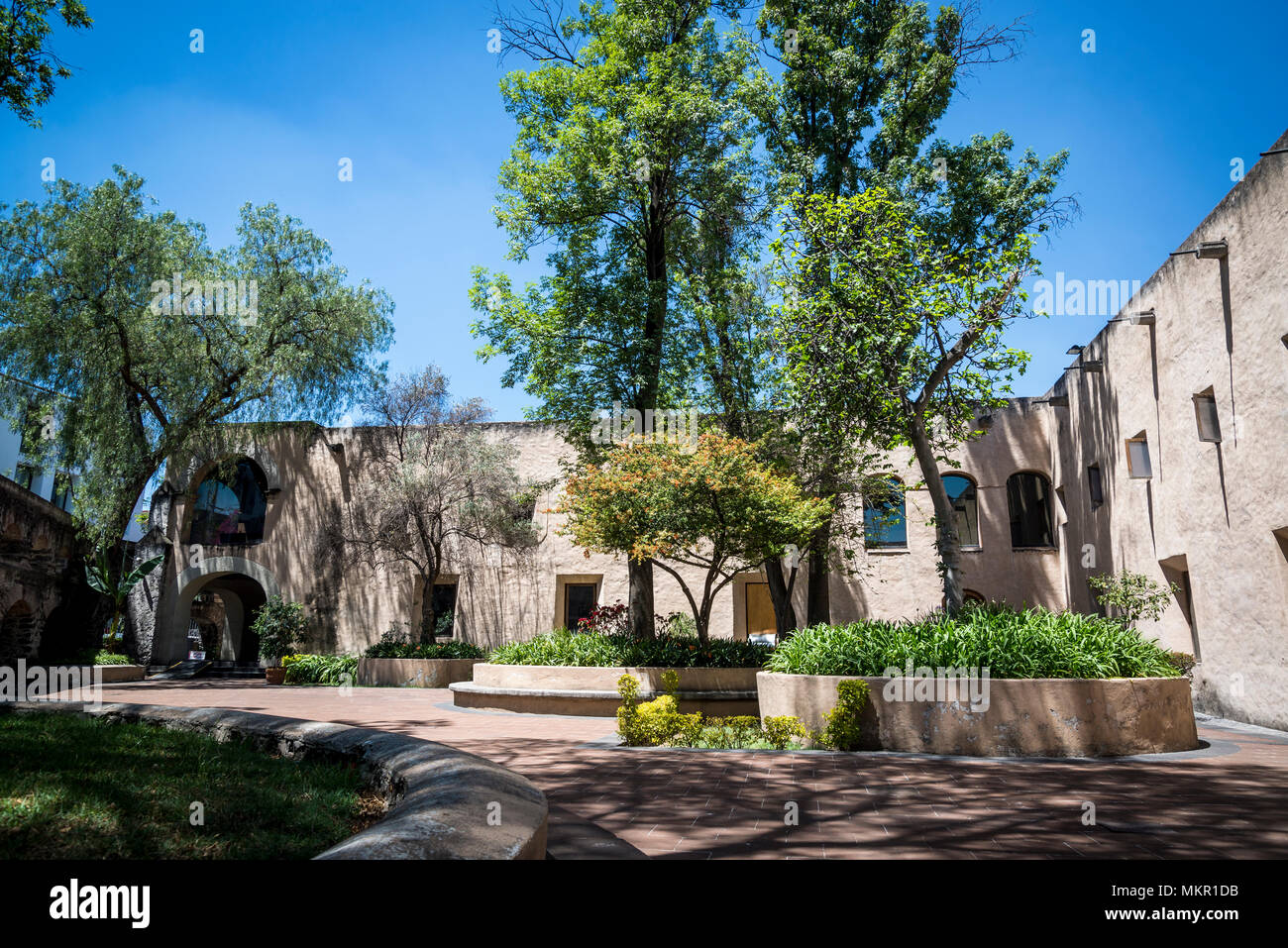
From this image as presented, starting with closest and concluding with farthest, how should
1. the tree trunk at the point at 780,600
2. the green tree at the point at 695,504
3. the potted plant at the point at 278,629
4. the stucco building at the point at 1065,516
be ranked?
the stucco building at the point at 1065,516
the green tree at the point at 695,504
the tree trunk at the point at 780,600
the potted plant at the point at 278,629

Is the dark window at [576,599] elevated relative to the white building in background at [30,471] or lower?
lower

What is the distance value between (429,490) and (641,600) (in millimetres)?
7570

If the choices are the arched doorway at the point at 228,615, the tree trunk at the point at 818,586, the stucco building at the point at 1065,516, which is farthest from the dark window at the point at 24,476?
the tree trunk at the point at 818,586

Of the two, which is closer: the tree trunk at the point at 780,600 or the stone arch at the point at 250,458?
the tree trunk at the point at 780,600

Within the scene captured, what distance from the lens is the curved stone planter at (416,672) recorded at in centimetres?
1900

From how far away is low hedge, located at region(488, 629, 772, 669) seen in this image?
1290 cm

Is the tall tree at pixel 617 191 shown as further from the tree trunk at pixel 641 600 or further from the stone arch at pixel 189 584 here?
the stone arch at pixel 189 584

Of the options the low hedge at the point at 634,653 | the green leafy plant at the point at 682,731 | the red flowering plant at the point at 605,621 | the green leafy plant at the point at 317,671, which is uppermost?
the red flowering plant at the point at 605,621

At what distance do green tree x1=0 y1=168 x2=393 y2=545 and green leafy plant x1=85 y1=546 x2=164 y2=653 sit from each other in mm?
818

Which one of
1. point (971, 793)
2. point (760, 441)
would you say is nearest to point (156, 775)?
point (971, 793)

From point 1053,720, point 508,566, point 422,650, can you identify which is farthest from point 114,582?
point 1053,720

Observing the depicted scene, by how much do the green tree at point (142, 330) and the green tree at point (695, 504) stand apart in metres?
12.9

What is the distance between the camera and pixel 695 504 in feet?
40.3

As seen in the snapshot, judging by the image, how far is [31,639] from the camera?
2064 centimetres
